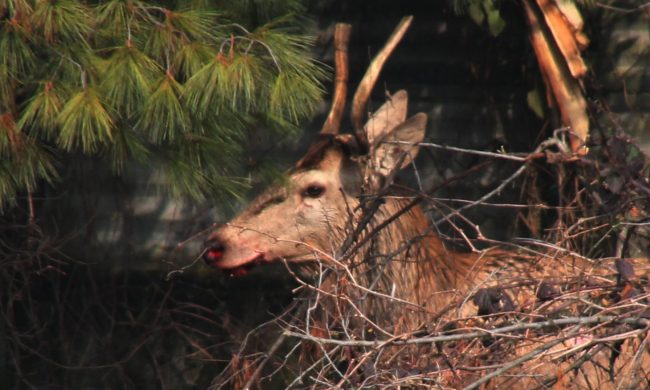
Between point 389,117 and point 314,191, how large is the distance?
0.49 metres

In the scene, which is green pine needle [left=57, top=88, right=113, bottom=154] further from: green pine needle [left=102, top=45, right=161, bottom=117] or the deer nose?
the deer nose

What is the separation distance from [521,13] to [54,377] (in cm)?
312

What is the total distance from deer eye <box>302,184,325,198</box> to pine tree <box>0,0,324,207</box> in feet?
0.96

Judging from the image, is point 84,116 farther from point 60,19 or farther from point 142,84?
point 60,19

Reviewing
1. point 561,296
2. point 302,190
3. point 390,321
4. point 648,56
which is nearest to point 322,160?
point 302,190

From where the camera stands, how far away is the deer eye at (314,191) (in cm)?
598

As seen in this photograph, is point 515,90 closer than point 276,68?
No

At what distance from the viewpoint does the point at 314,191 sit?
6.00m

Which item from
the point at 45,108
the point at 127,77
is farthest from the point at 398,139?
the point at 45,108

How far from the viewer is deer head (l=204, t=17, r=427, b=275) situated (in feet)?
19.4

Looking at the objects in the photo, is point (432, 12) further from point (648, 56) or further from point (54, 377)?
point (54, 377)

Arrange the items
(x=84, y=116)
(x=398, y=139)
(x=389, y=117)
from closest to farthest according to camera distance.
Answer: (x=84, y=116) → (x=398, y=139) → (x=389, y=117)

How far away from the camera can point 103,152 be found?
19.3 feet

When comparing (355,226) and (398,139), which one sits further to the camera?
(398,139)
